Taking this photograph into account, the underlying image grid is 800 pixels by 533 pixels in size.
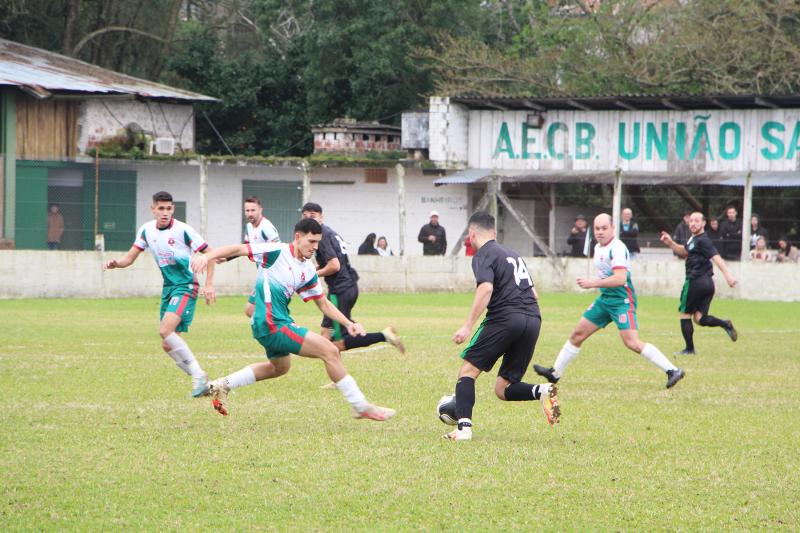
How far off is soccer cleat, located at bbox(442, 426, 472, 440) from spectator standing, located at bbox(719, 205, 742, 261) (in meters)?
18.4

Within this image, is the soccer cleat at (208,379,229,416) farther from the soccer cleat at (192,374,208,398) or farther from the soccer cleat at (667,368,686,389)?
the soccer cleat at (667,368,686,389)

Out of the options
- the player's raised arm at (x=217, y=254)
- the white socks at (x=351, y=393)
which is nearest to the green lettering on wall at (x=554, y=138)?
the white socks at (x=351, y=393)

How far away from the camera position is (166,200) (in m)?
12.2

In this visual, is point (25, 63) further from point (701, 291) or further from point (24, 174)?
point (701, 291)

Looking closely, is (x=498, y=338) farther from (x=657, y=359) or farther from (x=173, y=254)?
(x=173, y=254)

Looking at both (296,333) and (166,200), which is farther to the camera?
(166,200)

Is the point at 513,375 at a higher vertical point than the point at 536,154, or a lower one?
lower

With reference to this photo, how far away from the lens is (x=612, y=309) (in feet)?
41.9

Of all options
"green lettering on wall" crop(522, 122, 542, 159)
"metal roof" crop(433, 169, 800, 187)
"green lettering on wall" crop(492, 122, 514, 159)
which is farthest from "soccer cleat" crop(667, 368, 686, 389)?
"green lettering on wall" crop(492, 122, 514, 159)

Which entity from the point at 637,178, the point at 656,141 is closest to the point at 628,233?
the point at 637,178

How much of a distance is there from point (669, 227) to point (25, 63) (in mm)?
19710

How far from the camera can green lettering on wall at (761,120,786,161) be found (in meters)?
29.5

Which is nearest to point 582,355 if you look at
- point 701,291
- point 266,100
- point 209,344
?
point 701,291

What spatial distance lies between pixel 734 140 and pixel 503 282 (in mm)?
22392
